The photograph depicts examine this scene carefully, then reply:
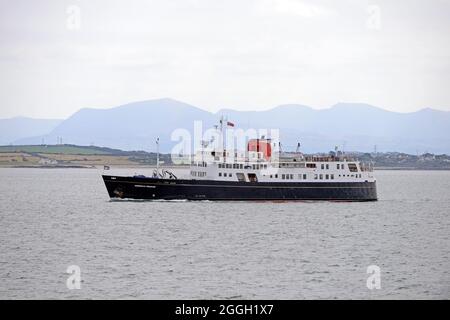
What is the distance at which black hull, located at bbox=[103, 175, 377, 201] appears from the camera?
83500 millimetres

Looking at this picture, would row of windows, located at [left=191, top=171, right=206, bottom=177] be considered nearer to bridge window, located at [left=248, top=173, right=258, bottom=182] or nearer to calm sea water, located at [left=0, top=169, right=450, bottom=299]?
calm sea water, located at [left=0, top=169, right=450, bottom=299]

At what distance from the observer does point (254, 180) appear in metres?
84.8

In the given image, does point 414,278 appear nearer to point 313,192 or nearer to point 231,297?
point 231,297

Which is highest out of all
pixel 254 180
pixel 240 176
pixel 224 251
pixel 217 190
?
pixel 240 176

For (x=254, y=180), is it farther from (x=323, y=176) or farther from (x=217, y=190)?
(x=323, y=176)

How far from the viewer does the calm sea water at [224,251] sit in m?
40.2

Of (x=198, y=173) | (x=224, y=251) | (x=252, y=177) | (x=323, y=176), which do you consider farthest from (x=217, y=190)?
(x=224, y=251)

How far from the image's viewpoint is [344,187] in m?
87.8

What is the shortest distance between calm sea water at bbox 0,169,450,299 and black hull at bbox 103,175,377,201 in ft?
3.47

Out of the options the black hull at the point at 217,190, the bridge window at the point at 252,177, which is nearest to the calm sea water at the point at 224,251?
the black hull at the point at 217,190

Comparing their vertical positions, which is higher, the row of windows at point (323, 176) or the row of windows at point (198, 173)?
the row of windows at point (198, 173)

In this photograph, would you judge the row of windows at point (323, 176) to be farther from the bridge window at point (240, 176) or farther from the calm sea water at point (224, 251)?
the bridge window at point (240, 176)

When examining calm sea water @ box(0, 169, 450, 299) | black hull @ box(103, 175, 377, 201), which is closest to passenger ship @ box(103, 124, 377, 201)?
black hull @ box(103, 175, 377, 201)

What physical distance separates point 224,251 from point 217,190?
31651 millimetres
